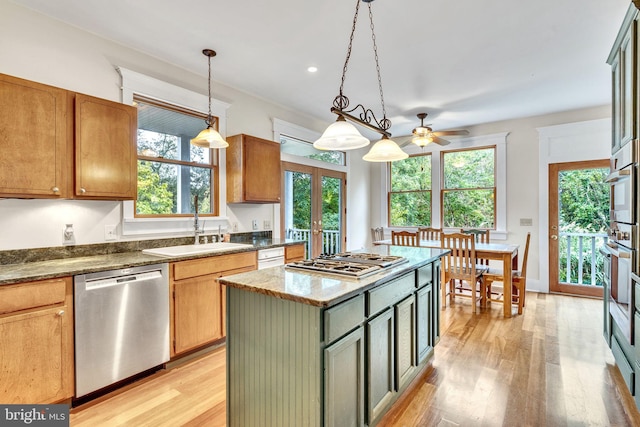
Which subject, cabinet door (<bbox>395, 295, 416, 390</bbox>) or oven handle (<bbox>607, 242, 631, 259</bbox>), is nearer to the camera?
cabinet door (<bbox>395, 295, 416, 390</bbox>)

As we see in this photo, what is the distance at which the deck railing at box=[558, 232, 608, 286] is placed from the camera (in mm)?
4656

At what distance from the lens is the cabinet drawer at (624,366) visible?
6.75ft

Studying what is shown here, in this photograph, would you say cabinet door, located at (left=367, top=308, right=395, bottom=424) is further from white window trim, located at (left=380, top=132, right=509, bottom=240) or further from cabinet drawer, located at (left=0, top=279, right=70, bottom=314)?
white window trim, located at (left=380, top=132, right=509, bottom=240)

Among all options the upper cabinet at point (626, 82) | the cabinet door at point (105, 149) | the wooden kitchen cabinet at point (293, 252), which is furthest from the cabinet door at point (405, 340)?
the cabinet door at point (105, 149)

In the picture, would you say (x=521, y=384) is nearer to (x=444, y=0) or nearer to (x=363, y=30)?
(x=444, y=0)

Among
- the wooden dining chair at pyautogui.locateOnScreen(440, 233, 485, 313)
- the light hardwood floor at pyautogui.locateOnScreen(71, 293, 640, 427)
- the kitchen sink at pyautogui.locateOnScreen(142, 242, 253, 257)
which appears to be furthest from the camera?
the wooden dining chair at pyautogui.locateOnScreen(440, 233, 485, 313)

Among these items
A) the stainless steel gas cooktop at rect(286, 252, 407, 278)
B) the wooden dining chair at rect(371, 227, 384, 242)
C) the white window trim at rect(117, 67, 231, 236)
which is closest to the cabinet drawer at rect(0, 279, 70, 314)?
the white window trim at rect(117, 67, 231, 236)

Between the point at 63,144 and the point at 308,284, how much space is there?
2.06 meters

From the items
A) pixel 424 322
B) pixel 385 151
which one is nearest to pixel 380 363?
pixel 424 322

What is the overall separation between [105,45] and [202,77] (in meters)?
0.93

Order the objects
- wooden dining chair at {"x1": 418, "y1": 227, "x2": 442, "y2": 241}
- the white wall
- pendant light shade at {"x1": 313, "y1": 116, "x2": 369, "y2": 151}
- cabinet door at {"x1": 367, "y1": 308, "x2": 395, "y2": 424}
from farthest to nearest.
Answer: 1. wooden dining chair at {"x1": 418, "y1": 227, "x2": 442, "y2": 241}
2. the white wall
3. pendant light shade at {"x1": 313, "y1": 116, "x2": 369, "y2": 151}
4. cabinet door at {"x1": 367, "y1": 308, "x2": 395, "y2": 424}

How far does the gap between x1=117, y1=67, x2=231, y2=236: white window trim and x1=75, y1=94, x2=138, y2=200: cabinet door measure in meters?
0.31

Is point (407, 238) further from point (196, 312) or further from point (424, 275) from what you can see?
point (196, 312)

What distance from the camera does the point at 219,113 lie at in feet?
11.9
